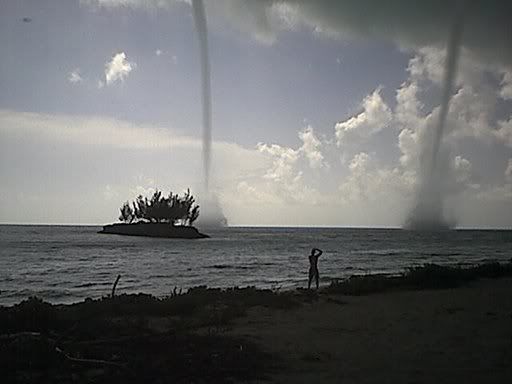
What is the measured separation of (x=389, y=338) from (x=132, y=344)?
5.61 metres

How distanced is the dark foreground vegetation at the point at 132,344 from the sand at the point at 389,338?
0.65 m

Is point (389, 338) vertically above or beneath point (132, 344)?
beneath

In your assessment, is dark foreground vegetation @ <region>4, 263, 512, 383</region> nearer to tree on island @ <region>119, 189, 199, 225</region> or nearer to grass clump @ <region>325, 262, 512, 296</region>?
grass clump @ <region>325, 262, 512, 296</region>

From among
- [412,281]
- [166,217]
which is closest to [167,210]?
[166,217]

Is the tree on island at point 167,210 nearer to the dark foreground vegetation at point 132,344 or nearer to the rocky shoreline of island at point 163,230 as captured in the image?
the rocky shoreline of island at point 163,230

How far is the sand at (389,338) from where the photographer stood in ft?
29.0

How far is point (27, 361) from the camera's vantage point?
8.83 meters

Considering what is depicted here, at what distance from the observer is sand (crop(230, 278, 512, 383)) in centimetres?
884

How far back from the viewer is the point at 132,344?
10469 mm

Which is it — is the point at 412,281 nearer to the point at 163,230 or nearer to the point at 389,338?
the point at 389,338

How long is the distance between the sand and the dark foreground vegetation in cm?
65

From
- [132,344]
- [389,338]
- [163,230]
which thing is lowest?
[389,338]

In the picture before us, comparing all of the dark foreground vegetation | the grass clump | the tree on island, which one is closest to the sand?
the dark foreground vegetation

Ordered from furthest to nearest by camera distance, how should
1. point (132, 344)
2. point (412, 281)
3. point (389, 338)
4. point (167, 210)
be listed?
1. point (167, 210)
2. point (412, 281)
3. point (389, 338)
4. point (132, 344)
